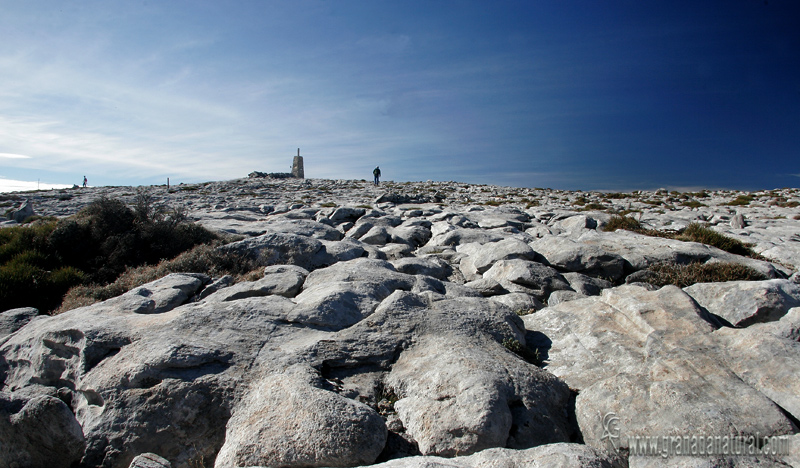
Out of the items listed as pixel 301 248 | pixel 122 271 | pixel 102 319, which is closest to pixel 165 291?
pixel 102 319

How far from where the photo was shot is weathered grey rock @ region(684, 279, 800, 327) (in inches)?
258

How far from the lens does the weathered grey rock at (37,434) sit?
15.1 ft

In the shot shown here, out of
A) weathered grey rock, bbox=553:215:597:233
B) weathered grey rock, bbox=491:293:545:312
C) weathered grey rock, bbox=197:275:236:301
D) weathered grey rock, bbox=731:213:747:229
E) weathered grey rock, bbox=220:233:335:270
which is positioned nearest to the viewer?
weathered grey rock, bbox=491:293:545:312

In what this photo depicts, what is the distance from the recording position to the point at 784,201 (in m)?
30.1

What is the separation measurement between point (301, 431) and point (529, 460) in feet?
7.96

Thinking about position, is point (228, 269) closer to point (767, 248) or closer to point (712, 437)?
point (712, 437)

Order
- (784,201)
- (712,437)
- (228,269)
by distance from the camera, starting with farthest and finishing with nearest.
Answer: (784,201) → (228,269) → (712,437)

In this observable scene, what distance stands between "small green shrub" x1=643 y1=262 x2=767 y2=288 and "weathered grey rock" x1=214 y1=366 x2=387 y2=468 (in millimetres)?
8445

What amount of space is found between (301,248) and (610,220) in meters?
12.3

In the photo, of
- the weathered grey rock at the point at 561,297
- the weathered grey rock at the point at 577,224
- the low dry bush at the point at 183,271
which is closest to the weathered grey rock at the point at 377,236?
the low dry bush at the point at 183,271

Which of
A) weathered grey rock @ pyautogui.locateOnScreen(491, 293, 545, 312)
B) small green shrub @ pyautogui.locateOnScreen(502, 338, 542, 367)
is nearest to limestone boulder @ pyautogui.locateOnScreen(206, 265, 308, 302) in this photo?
weathered grey rock @ pyautogui.locateOnScreen(491, 293, 545, 312)

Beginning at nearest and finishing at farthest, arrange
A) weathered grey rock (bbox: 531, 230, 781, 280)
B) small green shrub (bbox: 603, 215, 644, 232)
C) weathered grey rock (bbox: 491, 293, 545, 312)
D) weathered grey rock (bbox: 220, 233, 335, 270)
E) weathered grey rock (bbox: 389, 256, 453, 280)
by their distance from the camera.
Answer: weathered grey rock (bbox: 491, 293, 545, 312), weathered grey rock (bbox: 531, 230, 781, 280), weathered grey rock (bbox: 389, 256, 453, 280), weathered grey rock (bbox: 220, 233, 335, 270), small green shrub (bbox: 603, 215, 644, 232)

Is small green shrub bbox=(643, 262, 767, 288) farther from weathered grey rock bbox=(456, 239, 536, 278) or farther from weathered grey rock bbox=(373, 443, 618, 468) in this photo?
weathered grey rock bbox=(373, 443, 618, 468)

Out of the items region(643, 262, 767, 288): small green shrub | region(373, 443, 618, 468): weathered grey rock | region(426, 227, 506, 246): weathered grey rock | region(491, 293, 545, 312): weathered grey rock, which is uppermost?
region(426, 227, 506, 246): weathered grey rock
